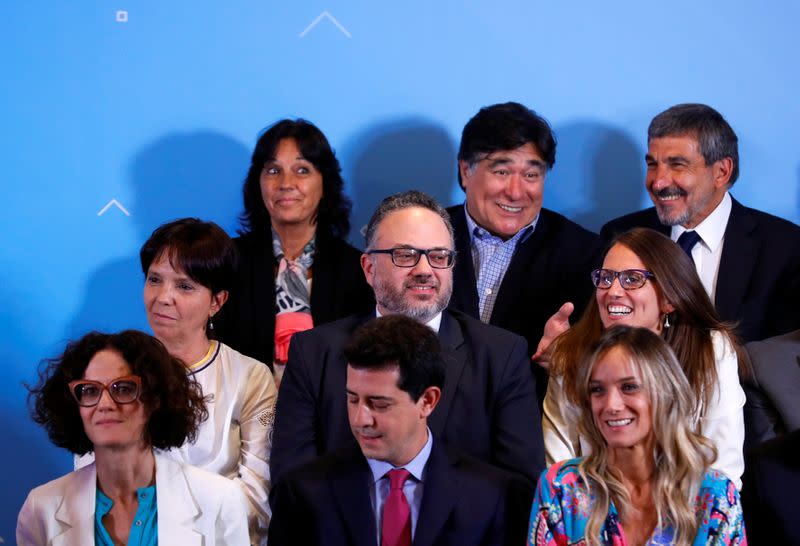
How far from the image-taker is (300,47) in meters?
3.99

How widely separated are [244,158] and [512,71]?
96 centimetres

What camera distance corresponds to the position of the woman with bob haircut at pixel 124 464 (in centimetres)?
266

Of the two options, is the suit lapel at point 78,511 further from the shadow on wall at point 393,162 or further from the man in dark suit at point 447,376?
the shadow on wall at point 393,162

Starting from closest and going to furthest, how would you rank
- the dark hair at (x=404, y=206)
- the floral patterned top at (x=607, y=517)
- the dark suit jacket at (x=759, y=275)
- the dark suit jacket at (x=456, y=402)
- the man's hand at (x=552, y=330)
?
the floral patterned top at (x=607, y=517), the dark suit jacket at (x=456, y=402), the dark hair at (x=404, y=206), the man's hand at (x=552, y=330), the dark suit jacket at (x=759, y=275)

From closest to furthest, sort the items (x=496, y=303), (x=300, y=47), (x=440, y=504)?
(x=440, y=504), (x=496, y=303), (x=300, y=47)

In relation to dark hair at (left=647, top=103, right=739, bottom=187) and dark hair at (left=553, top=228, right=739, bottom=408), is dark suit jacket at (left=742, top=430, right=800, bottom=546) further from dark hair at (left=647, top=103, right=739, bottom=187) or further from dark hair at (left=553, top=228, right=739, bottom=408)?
dark hair at (left=647, top=103, right=739, bottom=187)

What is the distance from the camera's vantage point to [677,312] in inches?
121

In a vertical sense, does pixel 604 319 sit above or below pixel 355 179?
below

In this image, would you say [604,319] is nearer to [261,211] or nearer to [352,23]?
[261,211]

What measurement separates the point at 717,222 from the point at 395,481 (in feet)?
5.26

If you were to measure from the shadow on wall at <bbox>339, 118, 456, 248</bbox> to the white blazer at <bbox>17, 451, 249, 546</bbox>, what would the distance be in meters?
1.47

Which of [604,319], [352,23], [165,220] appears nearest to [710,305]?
[604,319]

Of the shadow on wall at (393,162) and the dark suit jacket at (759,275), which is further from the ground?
the shadow on wall at (393,162)

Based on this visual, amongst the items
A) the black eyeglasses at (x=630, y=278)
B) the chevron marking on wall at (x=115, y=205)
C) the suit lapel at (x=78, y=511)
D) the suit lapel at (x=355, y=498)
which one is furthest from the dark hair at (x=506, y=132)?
the suit lapel at (x=78, y=511)
